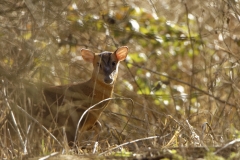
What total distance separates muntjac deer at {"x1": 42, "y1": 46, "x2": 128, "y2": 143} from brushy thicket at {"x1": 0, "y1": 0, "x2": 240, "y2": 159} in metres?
0.21

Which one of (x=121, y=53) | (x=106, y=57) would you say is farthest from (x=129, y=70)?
(x=106, y=57)

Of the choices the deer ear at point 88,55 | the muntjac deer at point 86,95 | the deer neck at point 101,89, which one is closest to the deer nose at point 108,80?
the muntjac deer at point 86,95

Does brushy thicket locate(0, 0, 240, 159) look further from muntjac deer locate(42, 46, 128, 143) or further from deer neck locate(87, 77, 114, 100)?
deer neck locate(87, 77, 114, 100)

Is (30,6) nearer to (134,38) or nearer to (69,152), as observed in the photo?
(69,152)

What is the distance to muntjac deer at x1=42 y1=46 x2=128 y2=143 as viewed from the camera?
751 centimetres

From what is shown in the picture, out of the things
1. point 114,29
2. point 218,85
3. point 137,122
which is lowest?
point 137,122

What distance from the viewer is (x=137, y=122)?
29.3 ft

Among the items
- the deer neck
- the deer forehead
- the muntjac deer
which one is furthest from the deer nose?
the deer forehead

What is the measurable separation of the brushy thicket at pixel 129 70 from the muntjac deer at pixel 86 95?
21cm

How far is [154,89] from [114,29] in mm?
1456

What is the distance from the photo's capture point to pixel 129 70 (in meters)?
8.80

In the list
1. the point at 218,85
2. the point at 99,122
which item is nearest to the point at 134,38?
the point at 218,85

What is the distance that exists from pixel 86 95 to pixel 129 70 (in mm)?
972

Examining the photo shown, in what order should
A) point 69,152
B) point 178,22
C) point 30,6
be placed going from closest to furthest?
1. point 69,152
2. point 30,6
3. point 178,22
